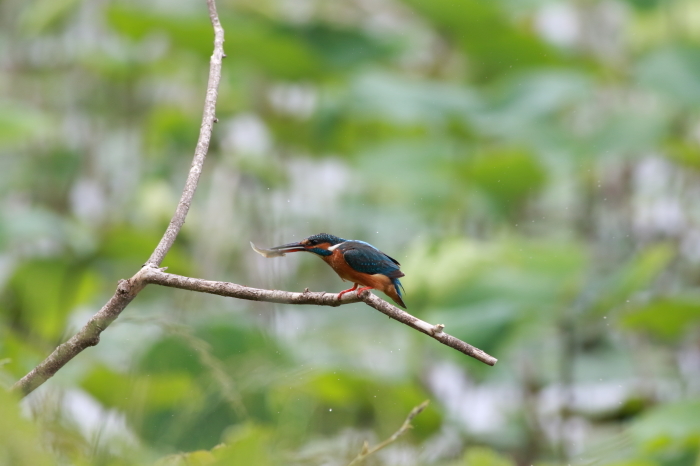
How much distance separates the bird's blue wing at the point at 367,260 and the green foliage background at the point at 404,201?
631mm

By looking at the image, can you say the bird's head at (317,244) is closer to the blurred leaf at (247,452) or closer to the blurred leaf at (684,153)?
the blurred leaf at (247,452)

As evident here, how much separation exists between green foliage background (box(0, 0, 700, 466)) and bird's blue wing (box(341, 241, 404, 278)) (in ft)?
2.07

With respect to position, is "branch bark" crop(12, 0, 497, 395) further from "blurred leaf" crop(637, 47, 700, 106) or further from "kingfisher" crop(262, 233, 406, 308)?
"blurred leaf" crop(637, 47, 700, 106)

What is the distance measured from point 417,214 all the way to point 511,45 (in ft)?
2.22

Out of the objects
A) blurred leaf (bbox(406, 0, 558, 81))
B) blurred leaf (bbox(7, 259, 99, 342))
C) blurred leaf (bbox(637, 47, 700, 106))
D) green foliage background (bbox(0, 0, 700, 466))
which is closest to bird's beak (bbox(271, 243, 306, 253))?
green foliage background (bbox(0, 0, 700, 466))

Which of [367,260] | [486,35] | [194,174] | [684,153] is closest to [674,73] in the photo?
[684,153]

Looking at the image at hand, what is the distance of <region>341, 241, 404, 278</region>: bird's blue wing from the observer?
0.55 m

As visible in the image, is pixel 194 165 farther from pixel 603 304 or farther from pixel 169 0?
pixel 169 0

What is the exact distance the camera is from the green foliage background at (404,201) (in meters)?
1.83

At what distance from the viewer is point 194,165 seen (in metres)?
0.46

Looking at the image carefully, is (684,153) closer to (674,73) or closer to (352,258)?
(674,73)

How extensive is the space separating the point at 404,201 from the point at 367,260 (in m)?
2.74

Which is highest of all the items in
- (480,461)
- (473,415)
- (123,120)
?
(123,120)

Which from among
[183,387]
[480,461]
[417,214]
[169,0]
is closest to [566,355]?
[417,214]
